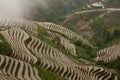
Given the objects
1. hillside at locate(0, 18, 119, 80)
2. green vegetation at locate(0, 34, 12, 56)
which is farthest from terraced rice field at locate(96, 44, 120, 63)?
green vegetation at locate(0, 34, 12, 56)

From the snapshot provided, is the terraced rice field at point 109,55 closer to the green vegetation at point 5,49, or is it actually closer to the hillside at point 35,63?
the hillside at point 35,63

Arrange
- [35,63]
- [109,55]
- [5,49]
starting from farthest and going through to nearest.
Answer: [109,55], [5,49], [35,63]

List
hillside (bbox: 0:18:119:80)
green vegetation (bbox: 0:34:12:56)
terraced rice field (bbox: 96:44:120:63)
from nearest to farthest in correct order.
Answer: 1. hillside (bbox: 0:18:119:80)
2. green vegetation (bbox: 0:34:12:56)
3. terraced rice field (bbox: 96:44:120:63)

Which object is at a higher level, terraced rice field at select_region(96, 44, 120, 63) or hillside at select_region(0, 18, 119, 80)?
terraced rice field at select_region(96, 44, 120, 63)

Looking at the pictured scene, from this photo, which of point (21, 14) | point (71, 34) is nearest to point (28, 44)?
point (71, 34)

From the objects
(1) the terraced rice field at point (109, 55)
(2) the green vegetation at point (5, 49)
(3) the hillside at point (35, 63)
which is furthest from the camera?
(1) the terraced rice field at point (109, 55)

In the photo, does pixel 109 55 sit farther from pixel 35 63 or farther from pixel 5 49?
pixel 5 49

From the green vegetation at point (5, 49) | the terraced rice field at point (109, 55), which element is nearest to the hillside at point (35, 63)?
the green vegetation at point (5, 49)

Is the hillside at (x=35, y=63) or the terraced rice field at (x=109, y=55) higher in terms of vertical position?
the terraced rice field at (x=109, y=55)

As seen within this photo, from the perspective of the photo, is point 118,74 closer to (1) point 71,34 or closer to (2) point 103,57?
(2) point 103,57

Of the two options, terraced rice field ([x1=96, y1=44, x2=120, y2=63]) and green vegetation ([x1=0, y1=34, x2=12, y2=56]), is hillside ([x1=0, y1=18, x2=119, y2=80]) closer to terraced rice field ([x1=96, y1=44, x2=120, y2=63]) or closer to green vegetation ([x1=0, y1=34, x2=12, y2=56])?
green vegetation ([x1=0, y1=34, x2=12, y2=56])

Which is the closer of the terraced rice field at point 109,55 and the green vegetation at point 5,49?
the green vegetation at point 5,49

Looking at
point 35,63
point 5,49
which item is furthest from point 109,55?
point 5,49
